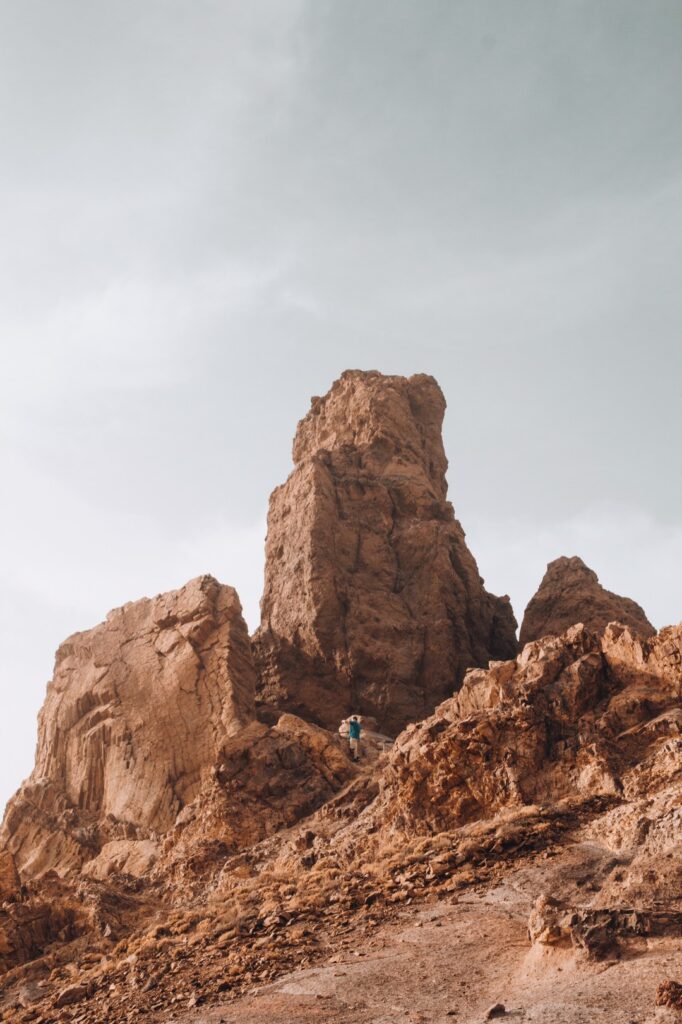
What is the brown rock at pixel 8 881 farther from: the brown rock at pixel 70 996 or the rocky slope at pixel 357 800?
the brown rock at pixel 70 996

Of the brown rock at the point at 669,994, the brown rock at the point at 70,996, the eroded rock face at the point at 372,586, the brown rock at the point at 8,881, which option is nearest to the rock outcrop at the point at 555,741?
the brown rock at the point at 70,996

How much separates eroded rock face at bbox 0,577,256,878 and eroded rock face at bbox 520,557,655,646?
13380 millimetres

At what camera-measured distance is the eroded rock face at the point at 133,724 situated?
34.5m

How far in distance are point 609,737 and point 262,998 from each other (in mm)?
10606

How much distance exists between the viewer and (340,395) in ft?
180

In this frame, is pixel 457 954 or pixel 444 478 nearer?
pixel 457 954

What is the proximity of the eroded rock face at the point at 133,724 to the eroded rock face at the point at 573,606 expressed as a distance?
1338cm

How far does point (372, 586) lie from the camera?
145 feet

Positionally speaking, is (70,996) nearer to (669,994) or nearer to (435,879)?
(435,879)

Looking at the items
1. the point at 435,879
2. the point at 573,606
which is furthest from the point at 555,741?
the point at 573,606

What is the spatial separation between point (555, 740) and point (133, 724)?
20874 mm

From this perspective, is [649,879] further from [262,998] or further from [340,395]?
[340,395]

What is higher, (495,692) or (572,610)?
(572,610)

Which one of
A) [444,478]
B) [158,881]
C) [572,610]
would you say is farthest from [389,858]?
[444,478]
